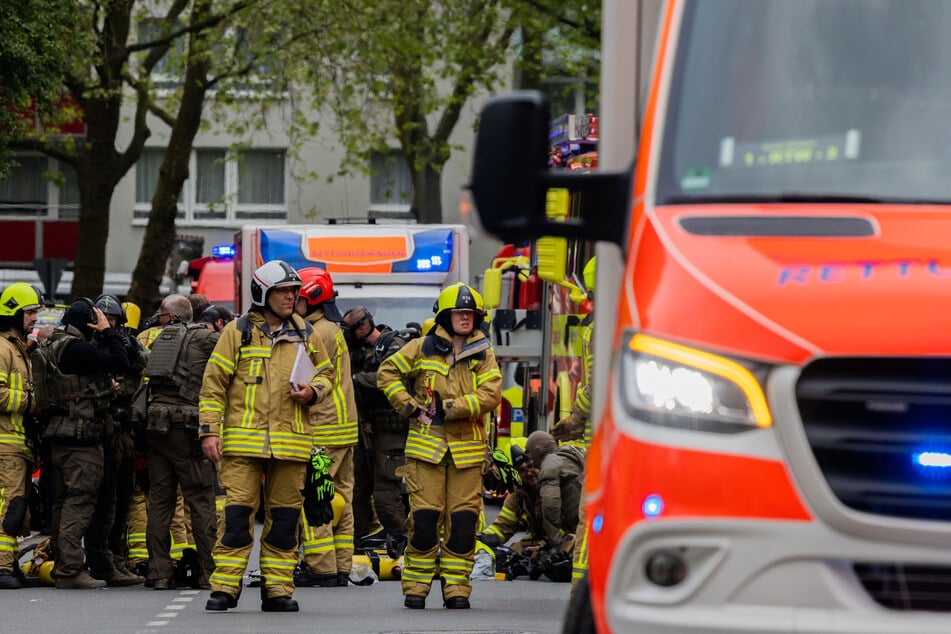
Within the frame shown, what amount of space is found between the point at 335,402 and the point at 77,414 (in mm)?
1688

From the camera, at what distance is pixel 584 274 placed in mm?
14062

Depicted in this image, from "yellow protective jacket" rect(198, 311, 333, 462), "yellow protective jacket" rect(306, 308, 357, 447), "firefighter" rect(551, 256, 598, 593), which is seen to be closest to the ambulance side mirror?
"firefighter" rect(551, 256, 598, 593)

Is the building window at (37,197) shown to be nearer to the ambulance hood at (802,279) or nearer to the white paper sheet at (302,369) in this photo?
the white paper sheet at (302,369)

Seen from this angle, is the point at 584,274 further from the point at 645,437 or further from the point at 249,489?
the point at 645,437

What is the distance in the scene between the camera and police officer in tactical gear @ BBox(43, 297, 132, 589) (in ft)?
41.9

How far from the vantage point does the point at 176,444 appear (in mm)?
12695

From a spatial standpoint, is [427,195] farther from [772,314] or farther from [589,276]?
[772,314]

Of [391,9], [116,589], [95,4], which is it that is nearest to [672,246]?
[116,589]

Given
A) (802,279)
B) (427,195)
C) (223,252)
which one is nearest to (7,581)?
(802,279)

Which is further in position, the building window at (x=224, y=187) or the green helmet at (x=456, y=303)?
the building window at (x=224, y=187)

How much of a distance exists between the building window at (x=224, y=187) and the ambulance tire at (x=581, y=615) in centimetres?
3915

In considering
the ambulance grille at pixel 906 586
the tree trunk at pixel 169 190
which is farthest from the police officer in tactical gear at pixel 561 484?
the tree trunk at pixel 169 190

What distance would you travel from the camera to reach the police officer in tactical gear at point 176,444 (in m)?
12.6

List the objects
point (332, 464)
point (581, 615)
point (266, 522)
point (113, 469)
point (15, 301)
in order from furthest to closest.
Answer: point (113, 469)
point (332, 464)
point (15, 301)
point (266, 522)
point (581, 615)
